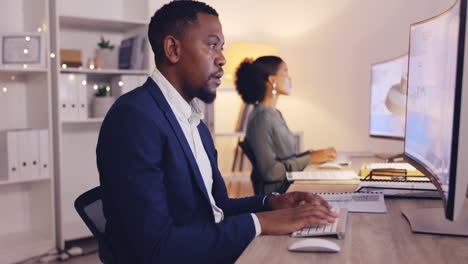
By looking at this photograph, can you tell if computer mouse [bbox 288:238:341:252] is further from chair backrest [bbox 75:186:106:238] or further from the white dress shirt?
chair backrest [bbox 75:186:106:238]

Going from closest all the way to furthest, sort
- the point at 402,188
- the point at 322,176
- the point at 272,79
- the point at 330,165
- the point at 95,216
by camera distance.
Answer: the point at 95,216, the point at 402,188, the point at 322,176, the point at 330,165, the point at 272,79

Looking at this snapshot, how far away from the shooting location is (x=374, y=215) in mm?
1400

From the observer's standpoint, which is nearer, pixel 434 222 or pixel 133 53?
pixel 434 222

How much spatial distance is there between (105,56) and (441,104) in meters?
2.94

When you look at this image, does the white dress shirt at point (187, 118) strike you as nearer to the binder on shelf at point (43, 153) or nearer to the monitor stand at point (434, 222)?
the monitor stand at point (434, 222)

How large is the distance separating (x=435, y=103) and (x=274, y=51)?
3.21m

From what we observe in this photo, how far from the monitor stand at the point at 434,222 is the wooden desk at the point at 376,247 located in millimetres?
19

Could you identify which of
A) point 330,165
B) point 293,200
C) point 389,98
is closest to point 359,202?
point 293,200

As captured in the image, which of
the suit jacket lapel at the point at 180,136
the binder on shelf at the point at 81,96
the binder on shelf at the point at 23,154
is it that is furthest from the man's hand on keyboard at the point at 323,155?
the binder on shelf at the point at 23,154

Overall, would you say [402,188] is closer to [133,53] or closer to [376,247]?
[376,247]

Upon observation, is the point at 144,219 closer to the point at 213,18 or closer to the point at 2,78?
the point at 213,18

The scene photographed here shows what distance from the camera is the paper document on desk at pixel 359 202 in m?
1.45

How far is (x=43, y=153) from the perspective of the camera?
3318 millimetres

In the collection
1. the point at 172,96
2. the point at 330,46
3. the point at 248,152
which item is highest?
the point at 330,46
